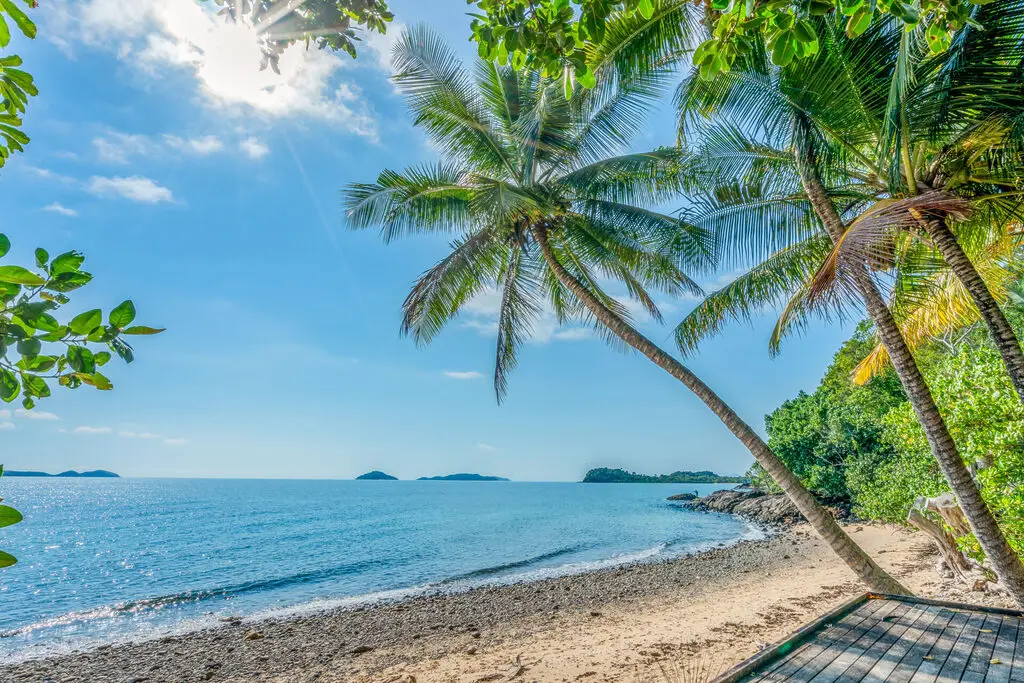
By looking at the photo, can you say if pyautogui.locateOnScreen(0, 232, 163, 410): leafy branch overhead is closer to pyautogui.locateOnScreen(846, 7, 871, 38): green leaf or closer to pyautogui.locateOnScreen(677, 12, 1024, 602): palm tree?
pyautogui.locateOnScreen(846, 7, 871, 38): green leaf

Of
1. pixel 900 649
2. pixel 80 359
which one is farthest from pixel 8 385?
pixel 900 649

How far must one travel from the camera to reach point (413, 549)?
24.3 m

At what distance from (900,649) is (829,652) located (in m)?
0.61

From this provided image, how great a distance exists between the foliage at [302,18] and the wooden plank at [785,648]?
516 centimetres

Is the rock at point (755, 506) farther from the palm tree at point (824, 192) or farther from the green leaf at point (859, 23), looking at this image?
the green leaf at point (859, 23)

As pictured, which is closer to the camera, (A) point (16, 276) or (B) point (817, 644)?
(A) point (16, 276)

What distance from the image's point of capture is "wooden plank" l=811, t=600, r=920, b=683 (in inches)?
154

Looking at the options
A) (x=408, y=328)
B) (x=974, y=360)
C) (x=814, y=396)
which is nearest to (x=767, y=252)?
(x=974, y=360)

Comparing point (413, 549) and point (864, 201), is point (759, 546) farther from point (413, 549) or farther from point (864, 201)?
point (864, 201)

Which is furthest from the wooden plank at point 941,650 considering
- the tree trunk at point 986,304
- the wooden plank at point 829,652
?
the tree trunk at point 986,304

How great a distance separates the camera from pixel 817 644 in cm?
455

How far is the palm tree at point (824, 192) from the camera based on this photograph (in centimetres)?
488

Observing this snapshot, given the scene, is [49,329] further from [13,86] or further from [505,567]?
[505,567]

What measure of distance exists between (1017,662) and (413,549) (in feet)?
76.5
